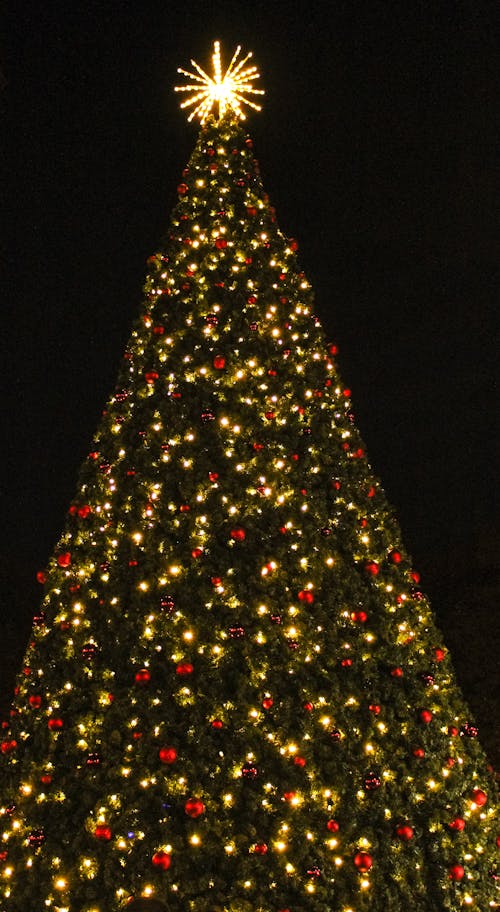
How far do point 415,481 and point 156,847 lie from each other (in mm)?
4352

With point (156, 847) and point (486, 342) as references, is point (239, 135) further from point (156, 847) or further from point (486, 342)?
point (486, 342)

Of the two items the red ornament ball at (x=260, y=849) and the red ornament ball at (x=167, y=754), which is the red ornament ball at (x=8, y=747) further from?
the red ornament ball at (x=260, y=849)

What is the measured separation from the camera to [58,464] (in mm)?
6016

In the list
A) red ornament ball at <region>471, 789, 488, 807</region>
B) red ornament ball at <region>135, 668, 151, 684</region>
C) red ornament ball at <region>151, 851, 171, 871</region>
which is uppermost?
red ornament ball at <region>135, 668, 151, 684</region>

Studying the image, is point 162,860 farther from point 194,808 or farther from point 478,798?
point 478,798

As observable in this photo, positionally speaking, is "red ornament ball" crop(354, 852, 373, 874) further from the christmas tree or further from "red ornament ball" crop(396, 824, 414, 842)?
"red ornament ball" crop(396, 824, 414, 842)

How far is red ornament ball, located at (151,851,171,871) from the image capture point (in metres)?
2.13

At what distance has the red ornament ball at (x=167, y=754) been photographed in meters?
2.25

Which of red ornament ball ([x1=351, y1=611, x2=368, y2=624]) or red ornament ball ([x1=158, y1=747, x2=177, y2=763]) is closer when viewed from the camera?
red ornament ball ([x1=158, y1=747, x2=177, y2=763])

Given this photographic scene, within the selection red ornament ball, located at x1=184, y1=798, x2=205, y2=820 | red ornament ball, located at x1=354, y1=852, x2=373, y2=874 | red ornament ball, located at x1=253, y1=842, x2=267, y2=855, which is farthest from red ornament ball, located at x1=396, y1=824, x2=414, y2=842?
red ornament ball, located at x1=184, y1=798, x2=205, y2=820

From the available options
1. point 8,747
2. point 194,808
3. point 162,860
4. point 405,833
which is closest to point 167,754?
point 194,808

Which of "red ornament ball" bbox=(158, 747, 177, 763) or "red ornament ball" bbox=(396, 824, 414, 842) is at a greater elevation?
"red ornament ball" bbox=(158, 747, 177, 763)

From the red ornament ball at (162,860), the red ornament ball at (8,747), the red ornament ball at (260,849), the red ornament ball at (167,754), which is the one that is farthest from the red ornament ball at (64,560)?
the red ornament ball at (260,849)

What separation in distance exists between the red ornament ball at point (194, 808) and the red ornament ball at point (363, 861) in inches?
21.2
